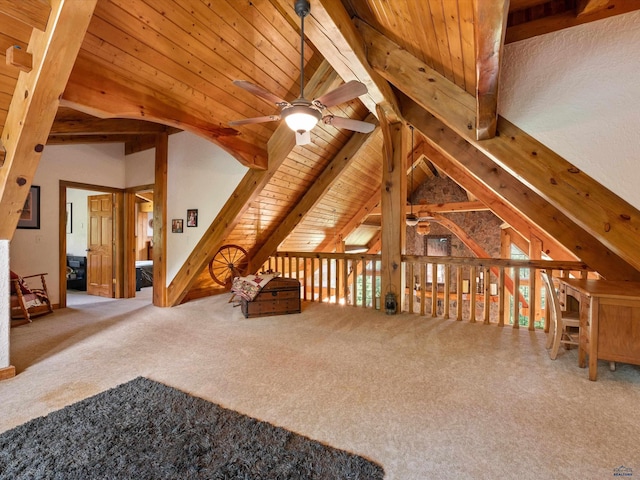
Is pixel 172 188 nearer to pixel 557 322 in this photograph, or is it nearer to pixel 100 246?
pixel 100 246

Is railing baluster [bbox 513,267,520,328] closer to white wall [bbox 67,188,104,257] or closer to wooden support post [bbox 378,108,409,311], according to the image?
wooden support post [bbox 378,108,409,311]

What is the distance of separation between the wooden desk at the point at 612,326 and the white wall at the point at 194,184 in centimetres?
399

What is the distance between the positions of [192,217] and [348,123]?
121 inches

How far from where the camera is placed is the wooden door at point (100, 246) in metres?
5.50

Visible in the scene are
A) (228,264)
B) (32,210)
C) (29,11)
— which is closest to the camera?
(29,11)

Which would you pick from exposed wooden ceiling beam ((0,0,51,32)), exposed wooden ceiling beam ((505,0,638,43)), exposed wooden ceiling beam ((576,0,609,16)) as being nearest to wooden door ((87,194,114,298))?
exposed wooden ceiling beam ((0,0,51,32))

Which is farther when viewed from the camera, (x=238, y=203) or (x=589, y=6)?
(x=238, y=203)

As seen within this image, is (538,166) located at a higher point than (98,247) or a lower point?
higher

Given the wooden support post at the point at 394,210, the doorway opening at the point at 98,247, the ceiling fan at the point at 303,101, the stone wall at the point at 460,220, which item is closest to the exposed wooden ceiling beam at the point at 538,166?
the ceiling fan at the point at 303,101

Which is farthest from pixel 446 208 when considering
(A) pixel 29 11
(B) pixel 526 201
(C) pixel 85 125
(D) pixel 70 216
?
(D) pixel 70 216

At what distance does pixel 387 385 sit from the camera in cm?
225

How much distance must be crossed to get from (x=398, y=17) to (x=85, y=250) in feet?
22.9

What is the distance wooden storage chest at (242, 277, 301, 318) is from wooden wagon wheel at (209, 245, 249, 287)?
2.84ft

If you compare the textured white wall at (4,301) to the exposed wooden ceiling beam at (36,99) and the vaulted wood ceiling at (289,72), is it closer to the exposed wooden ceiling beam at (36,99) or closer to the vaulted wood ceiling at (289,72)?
the exposed wooden ceiling beam at (36,99)
